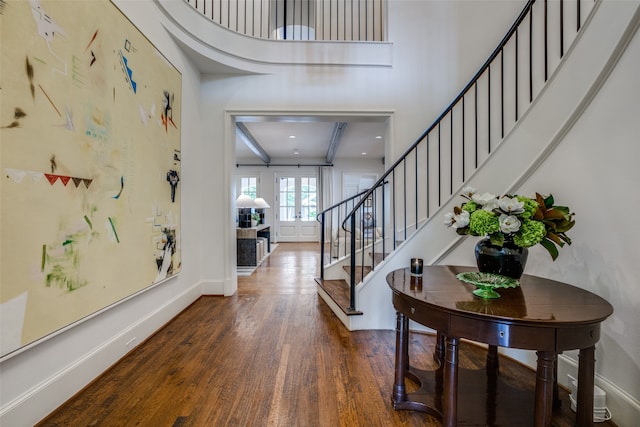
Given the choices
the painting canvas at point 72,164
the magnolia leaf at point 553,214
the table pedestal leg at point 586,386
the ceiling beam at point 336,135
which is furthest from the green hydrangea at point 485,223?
the ceiling beam at point 336,135

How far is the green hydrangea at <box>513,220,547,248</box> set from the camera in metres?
1.24

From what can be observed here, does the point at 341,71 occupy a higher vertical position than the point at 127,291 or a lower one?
higher

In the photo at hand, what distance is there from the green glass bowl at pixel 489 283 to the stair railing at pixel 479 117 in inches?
46.5

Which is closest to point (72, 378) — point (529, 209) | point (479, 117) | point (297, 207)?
point (529, 209)

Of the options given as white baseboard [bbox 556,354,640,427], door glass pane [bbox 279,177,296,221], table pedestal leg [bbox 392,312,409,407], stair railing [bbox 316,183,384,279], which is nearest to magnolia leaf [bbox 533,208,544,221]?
table pedestal leg [bbox 392,312,409,407]

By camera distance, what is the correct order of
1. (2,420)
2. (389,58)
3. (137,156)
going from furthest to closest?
(389,58), (137,156), (2,420)

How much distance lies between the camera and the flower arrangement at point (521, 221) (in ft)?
4.08

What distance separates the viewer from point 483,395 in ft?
5.17

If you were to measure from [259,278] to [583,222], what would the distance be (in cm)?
405

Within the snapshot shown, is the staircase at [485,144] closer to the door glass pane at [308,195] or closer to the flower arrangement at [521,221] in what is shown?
the flower arrangement at [521,221]

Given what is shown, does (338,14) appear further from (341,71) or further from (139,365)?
(139,365)

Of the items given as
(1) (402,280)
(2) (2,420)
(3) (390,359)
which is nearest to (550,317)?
(1) (402,280)

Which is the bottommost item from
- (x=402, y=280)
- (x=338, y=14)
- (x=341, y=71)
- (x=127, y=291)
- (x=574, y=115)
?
(x=127, y=291)

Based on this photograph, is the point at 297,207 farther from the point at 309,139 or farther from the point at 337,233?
the point at 337,233
